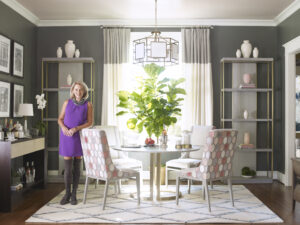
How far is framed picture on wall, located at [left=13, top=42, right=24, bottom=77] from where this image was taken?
18.1 feet

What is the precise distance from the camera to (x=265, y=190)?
5.49 metres

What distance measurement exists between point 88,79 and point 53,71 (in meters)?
0.64

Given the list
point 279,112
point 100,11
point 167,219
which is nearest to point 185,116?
point 279,112

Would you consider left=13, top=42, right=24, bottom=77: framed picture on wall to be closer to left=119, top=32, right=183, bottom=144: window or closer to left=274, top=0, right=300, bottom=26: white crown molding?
left=119, top=32, right=183, bottom=144: window

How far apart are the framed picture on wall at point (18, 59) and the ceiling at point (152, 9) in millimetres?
639

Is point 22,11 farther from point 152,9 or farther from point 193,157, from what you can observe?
point 193,157

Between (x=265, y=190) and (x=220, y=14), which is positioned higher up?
(x=220, y=14)

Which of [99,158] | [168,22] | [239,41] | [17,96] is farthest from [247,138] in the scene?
[17,96]

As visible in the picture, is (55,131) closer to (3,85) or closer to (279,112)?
(3,85)

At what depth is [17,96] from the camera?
18.3ft

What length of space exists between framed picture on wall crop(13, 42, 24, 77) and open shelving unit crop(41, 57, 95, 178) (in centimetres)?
66

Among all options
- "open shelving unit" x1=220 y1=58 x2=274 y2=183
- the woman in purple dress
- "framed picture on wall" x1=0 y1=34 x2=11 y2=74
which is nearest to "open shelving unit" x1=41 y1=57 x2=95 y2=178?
"framed picture on wall" x1=0 y1=34 x2=11 y2=74

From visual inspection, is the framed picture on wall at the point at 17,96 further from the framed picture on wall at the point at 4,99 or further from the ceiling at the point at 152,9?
the ceiling at the point at 152,9

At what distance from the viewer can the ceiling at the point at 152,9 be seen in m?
5.47
